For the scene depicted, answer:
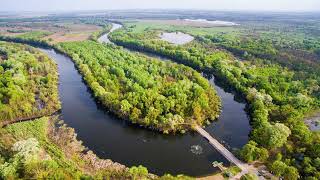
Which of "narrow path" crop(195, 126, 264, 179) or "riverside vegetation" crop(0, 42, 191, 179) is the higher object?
"riverside vegetation" crop(0, 42, 191, 179)

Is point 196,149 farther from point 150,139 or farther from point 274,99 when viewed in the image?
point 274,99

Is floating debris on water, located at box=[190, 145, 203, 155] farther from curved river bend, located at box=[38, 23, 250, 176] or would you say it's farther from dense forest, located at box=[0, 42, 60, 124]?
dense forest, located at box=[0, 42, 60, 124]

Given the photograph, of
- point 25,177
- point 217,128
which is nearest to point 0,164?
point 25,177

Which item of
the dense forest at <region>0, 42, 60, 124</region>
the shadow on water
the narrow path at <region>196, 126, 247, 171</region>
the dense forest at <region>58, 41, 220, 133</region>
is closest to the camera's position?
the narrow path at <region>196, 126, 247, 171</region>

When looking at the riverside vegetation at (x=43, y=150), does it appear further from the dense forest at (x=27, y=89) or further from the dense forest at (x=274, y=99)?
the dense forest at (x=274, y=99)

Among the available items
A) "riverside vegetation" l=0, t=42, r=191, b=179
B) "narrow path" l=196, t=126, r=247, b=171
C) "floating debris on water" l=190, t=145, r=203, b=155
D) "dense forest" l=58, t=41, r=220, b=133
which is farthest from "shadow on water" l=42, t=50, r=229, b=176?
"riverside vegetation" l=0, t=42, r=191, b=179

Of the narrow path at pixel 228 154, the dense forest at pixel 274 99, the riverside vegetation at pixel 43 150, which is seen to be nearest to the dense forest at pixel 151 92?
the narrow path at pixel 228 154

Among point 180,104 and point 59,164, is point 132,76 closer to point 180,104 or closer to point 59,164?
point 180,104
